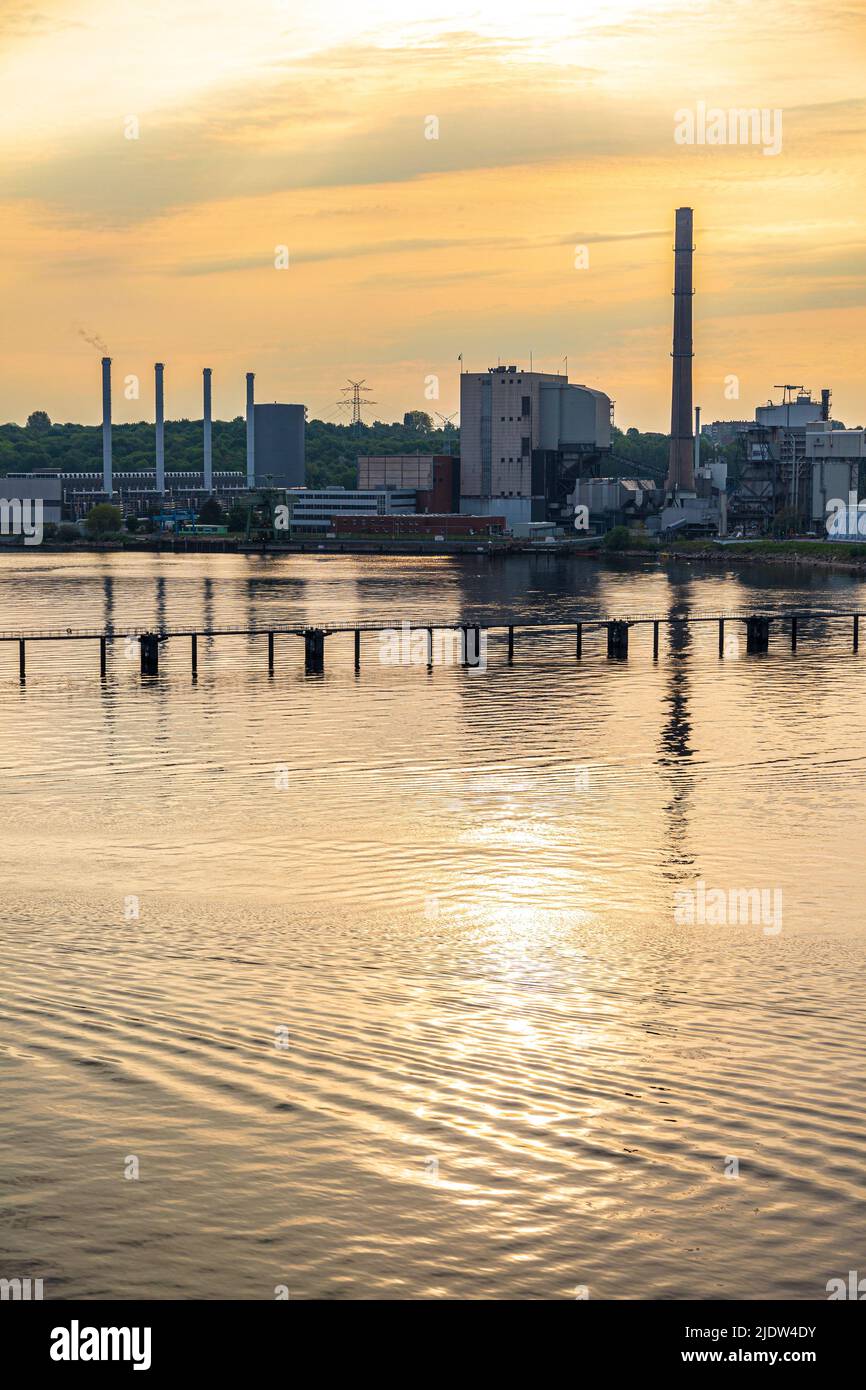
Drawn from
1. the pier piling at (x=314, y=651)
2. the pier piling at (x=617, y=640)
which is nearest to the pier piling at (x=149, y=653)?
the pier piling at (x=314, y=651)

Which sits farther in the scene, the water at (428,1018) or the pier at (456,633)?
the pier at (456,633)

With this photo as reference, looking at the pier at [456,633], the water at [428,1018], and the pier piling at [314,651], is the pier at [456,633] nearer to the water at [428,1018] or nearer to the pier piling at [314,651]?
the pier piling at [314,651]

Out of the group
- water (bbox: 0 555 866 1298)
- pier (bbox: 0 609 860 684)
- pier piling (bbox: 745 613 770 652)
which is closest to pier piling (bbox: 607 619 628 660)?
pier (bbox: 0 609 860 684)

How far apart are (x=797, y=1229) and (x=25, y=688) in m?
69.8

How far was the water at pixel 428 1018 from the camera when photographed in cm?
2027

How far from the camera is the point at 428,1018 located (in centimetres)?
2845

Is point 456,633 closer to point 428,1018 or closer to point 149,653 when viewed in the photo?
point 149,653

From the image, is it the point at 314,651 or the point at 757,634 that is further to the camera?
the point at 757,634

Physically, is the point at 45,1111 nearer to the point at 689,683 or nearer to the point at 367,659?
the point at 689,683

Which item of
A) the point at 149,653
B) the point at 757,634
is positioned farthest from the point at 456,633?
the point at 149,653

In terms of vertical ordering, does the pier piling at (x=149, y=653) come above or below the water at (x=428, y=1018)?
above
